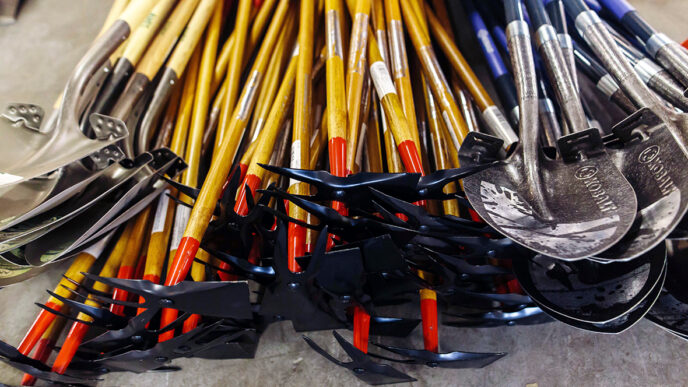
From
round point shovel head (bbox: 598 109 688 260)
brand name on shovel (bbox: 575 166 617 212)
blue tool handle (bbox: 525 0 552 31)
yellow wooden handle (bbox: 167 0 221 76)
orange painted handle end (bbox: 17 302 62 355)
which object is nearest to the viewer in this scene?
round point shovel head (bbox: 598 109 688 260)

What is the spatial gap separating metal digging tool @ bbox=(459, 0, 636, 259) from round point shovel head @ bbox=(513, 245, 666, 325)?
11cm

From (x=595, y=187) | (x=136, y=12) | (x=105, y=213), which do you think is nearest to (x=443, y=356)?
(x=595, y=187)

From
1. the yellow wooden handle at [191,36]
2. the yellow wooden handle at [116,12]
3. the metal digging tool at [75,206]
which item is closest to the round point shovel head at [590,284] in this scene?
the metal digging tool at [75,206]

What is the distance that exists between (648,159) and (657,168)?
4 cm

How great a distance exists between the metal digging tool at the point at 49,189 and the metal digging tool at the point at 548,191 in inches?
36.9

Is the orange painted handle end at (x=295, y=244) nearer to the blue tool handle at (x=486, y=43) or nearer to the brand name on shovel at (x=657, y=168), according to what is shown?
the brand name on shovel at (x=657, y=168)

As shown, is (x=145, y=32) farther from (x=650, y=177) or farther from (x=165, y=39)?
(x=650, y=177)

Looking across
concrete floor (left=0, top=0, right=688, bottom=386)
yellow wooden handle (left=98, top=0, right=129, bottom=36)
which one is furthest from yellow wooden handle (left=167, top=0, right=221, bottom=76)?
concrete floor (left=0, top=0, right=688, bottom=386)

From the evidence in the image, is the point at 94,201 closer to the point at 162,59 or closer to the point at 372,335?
the point at 162,59

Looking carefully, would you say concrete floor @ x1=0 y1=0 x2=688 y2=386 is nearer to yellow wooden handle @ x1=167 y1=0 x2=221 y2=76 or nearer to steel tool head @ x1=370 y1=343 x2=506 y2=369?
steel tool head @ x1=370 y1=343 x2=506 y2=369

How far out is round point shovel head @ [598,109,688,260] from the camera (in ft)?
2.44

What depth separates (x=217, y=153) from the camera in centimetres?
117

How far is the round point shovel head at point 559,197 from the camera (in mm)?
783

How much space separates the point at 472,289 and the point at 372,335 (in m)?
0.27
